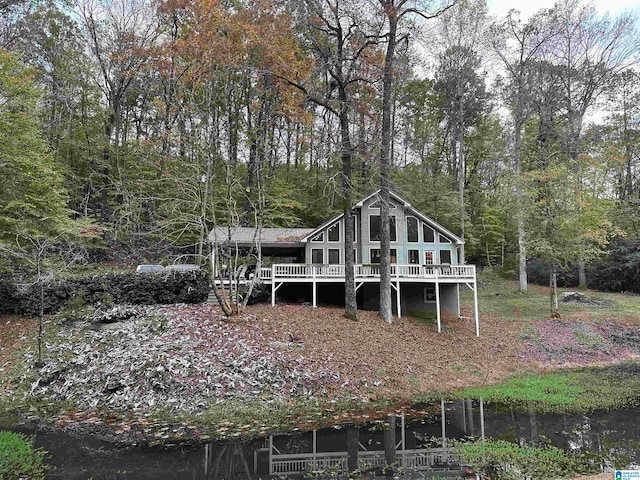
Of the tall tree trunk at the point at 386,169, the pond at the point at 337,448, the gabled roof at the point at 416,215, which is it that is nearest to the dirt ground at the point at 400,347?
the tall tree trunk at the point at 386,169

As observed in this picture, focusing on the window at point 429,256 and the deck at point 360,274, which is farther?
the window at point 429,256

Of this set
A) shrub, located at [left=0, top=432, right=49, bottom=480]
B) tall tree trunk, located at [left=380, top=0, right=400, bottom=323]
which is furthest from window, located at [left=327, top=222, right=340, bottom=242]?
shrub, located at [left=0, top=432, right=49, bottom=480]

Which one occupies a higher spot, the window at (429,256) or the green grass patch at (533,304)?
the window at (429,256)

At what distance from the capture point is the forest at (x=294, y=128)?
16641 millimetres

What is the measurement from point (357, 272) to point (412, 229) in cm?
516

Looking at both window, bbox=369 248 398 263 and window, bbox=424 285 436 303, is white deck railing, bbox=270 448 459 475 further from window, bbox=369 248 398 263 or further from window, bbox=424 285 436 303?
window, bbox=369 248 398 263

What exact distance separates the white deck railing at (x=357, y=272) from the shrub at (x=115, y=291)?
144 inches

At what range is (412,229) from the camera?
75.9 feet

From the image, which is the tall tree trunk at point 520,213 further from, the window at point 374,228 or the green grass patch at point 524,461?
the green grass patch at point 524,461

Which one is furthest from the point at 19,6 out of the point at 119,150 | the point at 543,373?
the point at 543,373

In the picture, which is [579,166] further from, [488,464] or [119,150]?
[119,150]

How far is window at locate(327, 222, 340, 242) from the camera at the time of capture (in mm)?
22828

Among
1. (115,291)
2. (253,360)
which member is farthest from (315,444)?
(115,291)

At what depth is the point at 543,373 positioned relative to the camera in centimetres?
1538
